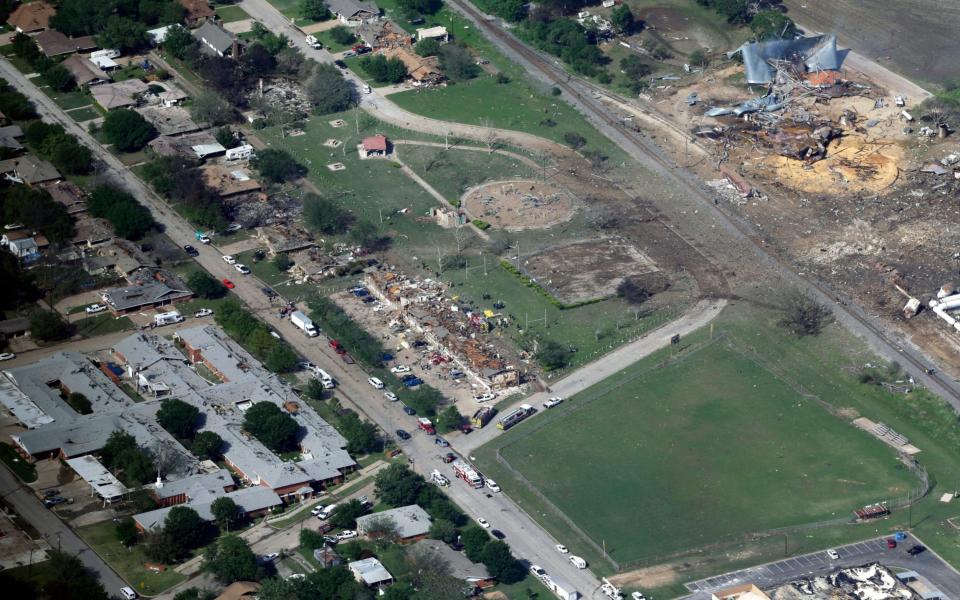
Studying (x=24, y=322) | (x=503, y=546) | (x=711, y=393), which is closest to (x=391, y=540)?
(x=503, y=546)

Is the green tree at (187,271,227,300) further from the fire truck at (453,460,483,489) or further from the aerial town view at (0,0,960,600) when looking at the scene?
the fire truck at (453,460,483,489)

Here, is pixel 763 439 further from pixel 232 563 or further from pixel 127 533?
pixel 127 533

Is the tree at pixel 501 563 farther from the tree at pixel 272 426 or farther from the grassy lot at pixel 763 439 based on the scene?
the tree at pixel 272 426

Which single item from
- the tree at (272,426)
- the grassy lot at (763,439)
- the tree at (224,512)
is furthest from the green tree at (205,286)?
the grassy lot at (763,439)

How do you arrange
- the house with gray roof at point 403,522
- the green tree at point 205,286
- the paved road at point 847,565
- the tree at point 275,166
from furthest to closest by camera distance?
1. the tree at point 275,166
2. the green tree at point 205,286
3. the house with gray roof at point 403,522
4. the paved road at point 847,565

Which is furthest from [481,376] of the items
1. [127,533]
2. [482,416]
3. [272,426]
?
[127,533]

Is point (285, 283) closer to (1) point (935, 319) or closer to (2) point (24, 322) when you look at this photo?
(2) point (24, 322)

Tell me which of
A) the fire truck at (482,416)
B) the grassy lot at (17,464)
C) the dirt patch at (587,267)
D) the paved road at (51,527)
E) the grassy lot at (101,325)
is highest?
the dirt patch at (587,267)
